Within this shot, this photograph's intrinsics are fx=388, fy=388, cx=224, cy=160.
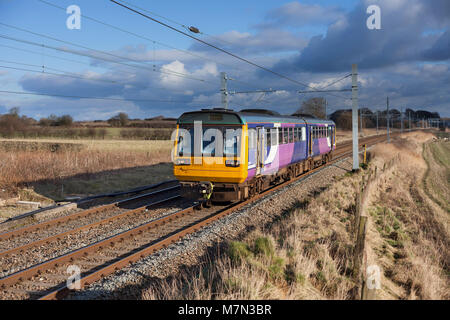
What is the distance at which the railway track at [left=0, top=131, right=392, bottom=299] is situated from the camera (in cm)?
→ 647

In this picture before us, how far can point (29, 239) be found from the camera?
9.31 m

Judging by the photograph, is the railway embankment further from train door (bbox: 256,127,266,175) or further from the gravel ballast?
train door (bbox: 256,127,266,175)

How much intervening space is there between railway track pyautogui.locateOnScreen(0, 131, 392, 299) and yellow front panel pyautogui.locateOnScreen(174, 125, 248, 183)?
1053mm

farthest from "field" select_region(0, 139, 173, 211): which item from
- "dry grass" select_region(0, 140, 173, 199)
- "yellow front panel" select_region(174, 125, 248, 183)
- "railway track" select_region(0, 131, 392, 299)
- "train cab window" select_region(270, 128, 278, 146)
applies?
"train cab window" select_region(270, 128, 278, 146)

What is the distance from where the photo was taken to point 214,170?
11.8 metres

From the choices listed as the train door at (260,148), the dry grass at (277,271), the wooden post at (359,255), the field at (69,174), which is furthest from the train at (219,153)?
the field at (69,174)

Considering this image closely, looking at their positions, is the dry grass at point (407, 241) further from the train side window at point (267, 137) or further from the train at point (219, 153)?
the train side window at point (267, 137)

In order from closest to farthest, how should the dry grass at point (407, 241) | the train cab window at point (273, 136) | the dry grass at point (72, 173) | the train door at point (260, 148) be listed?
the dry grass at point (407, 241) < the train door at point (260, 148) < the train cab window at point (273, 136) < the dry grass at point (72, 173)

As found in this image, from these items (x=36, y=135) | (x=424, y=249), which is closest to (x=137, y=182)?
(x=424, y=249)

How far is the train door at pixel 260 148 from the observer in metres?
12.9

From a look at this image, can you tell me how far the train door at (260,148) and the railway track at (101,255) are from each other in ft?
6.77

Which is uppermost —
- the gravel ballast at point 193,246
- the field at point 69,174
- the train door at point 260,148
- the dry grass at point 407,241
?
the train door at point 260,148
